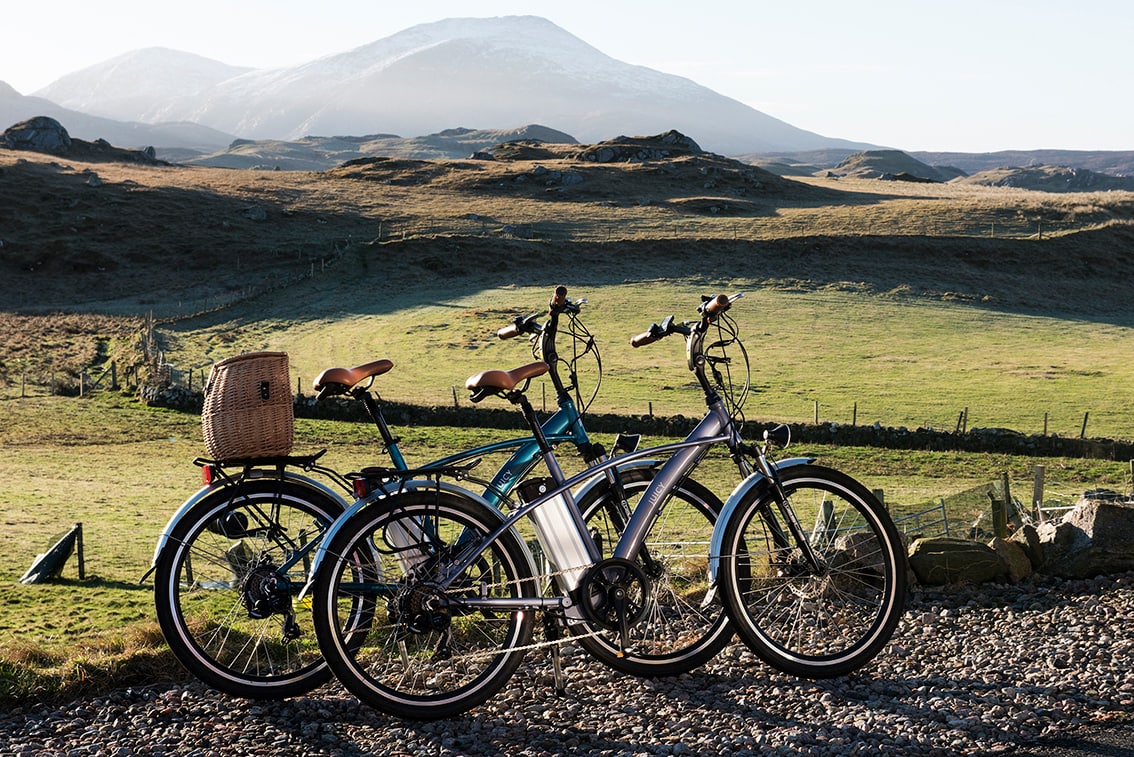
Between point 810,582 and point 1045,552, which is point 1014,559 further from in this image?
point 810,582

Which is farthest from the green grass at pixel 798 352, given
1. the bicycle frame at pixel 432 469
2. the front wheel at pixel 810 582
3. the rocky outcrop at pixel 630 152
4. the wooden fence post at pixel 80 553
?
the rocky outcrop at pixel 630 152

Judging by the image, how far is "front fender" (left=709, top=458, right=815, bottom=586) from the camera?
5.67m

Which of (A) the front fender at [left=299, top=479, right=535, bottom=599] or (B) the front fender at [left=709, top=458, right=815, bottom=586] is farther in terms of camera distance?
(B) the front fender at [left=709, top=458, right=815, bottom=586]

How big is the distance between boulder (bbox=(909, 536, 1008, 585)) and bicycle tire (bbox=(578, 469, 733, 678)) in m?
1.58

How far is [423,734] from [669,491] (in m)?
1.72

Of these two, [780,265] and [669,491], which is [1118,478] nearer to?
[669,491]

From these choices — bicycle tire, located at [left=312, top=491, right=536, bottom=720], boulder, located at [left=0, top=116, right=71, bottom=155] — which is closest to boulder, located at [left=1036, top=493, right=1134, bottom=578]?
bicycle tire, located at [left=312, top=491, right=536, bottom=720]

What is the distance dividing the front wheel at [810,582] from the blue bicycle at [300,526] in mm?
286

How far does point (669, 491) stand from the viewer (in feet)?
19.0

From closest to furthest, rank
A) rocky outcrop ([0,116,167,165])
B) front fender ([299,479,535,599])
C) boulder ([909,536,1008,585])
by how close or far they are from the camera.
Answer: front fender ([299,479,535,599]) < boulder ([909,536,1008,585]) < rocky outcrop ([0,116,167,165])

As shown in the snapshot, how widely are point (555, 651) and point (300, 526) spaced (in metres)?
1.44

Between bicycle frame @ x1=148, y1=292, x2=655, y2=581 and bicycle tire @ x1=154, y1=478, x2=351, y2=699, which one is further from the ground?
bicycle frame @ x1=148, y1=292, x2=655, y2=581

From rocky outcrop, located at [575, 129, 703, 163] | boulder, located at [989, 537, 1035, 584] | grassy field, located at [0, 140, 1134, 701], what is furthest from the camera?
rocky outcrop, located at [575, 129, 703, 163]

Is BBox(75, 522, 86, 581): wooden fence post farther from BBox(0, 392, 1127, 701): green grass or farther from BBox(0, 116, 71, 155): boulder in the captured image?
BBox(0, 116, 71, 155): boulder
